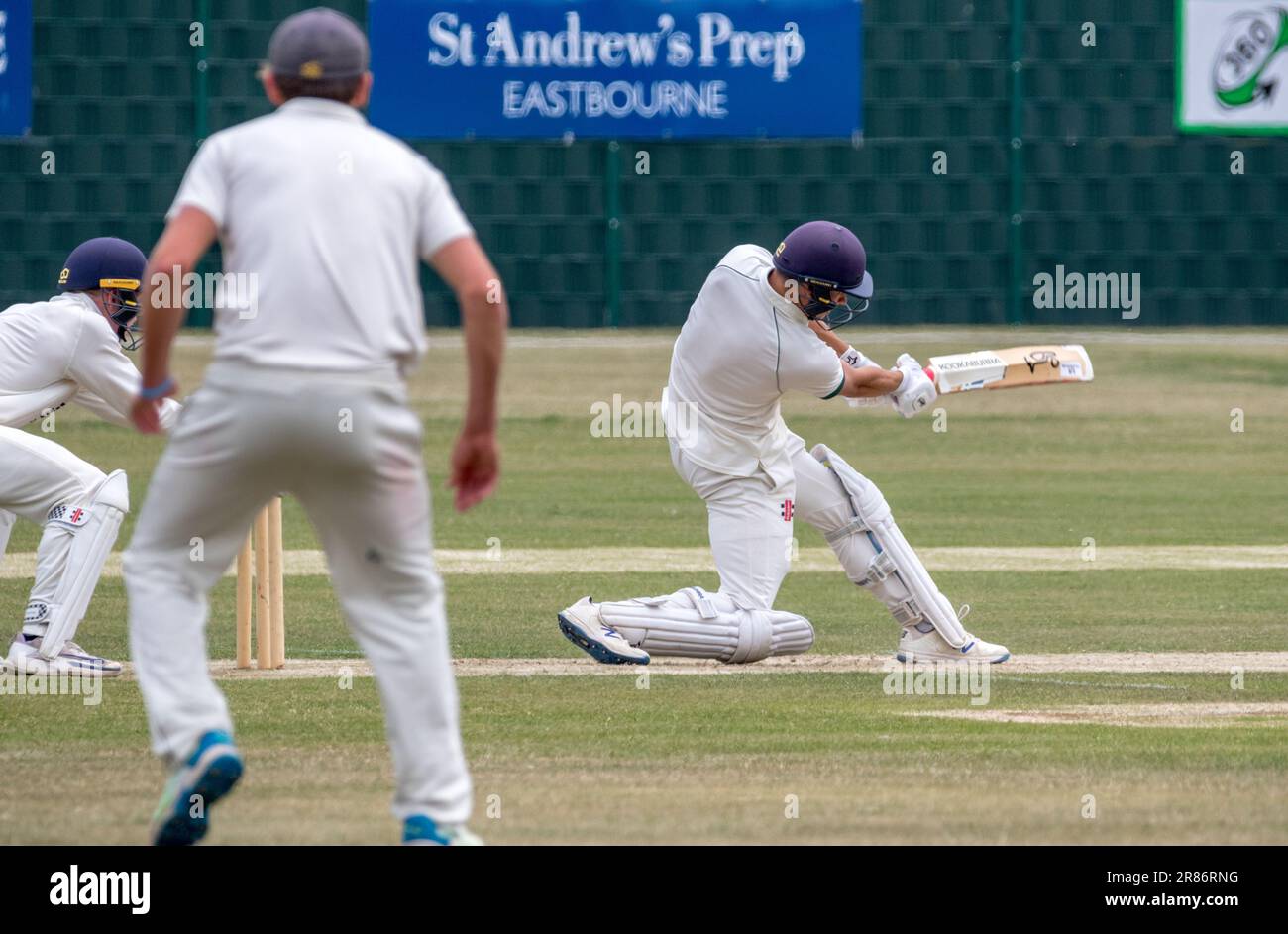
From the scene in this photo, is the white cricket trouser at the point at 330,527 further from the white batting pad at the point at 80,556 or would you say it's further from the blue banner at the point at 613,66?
the blue banner at the point at 613,66

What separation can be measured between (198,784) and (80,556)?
12.6ft

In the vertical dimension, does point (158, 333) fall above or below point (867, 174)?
below

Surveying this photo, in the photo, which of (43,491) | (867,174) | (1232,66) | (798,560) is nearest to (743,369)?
(43,491)

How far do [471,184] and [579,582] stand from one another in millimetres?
11578

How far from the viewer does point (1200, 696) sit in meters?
8.45

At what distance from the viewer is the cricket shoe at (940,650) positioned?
9273mm

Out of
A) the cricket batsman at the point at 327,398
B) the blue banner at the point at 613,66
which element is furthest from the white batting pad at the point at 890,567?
the blue banner at the point at 613,66

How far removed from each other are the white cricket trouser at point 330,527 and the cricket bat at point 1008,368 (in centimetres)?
465

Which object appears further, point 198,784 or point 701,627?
point 701,627

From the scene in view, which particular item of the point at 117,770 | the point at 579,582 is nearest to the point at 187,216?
the point at 117,770

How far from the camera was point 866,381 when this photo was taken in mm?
9047

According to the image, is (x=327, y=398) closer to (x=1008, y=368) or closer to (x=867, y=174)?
(x=1008, y=368)

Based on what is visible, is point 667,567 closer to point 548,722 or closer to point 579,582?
point 579,582

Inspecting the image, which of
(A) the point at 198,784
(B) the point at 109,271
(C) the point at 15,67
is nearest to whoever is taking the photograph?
(A) the point at 198,784
